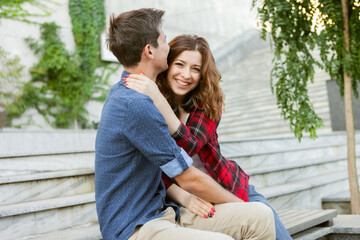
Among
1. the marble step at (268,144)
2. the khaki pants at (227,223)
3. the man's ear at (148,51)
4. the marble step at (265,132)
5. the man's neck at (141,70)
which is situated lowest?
the marble step at (265,132)

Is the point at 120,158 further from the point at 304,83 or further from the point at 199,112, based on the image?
the point at 304,83

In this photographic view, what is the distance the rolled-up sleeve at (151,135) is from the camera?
1.48 m

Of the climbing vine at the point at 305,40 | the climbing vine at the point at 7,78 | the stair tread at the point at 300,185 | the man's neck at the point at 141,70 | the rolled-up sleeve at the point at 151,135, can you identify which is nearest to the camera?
the rolled-up sleeve at the point at 151,135

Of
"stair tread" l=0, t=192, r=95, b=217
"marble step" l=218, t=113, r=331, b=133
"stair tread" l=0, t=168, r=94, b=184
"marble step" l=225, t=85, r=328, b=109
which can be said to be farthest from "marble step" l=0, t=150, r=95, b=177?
"marble step" l=225, t=85, r=328, b=109

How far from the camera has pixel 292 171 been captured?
171 inches

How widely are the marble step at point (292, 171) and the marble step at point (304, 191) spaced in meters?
0.07

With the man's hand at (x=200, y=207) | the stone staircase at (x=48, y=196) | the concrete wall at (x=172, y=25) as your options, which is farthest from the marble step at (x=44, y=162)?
the concrete wall at (x=172, y=25)

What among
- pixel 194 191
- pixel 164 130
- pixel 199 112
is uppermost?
pixel 164 130

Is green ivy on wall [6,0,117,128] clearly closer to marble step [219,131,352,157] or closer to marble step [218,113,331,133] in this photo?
marble step [218,113,331,133]

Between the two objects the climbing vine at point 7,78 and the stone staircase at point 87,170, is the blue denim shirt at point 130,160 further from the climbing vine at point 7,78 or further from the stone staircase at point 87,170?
the climbing vine at point 7,78

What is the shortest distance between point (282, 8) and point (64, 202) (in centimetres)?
210

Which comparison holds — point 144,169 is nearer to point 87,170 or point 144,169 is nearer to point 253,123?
point 87,170

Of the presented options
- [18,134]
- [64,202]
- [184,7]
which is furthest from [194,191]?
[184,7]

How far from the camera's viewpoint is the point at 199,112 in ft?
6.66
